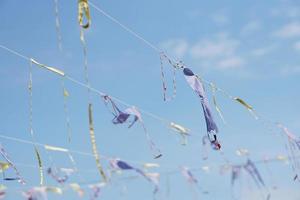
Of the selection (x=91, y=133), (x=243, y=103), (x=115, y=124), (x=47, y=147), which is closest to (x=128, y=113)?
(x=115, y=124)

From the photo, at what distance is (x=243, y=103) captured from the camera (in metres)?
A: 10.9

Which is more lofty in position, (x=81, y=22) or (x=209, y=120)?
(x=81, y=22)

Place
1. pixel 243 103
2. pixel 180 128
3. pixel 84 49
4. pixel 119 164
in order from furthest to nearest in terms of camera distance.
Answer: pixel 243 103, pixel 180 128, pixel 119 164, pixel 84 49

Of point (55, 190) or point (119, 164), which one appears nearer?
point (55, 190)

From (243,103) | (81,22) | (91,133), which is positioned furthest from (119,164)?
(243,103)

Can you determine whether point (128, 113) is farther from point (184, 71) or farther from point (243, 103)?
point (243, 103)

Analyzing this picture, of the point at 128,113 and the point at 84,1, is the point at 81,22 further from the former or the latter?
the point at 128,113

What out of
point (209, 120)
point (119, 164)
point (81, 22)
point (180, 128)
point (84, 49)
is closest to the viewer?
point (84, 49)

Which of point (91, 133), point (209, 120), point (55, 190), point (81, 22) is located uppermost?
point (81, 22)

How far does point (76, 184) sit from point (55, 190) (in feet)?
1.54

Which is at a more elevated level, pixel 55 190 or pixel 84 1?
pixel 84 1

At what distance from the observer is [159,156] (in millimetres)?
8242

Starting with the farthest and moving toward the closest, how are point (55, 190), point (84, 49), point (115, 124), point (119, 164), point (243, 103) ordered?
point (243, 103), point (115, 124), point (119, 164), point (55, 190), point (84, 49)

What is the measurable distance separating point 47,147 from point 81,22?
2.15 m
